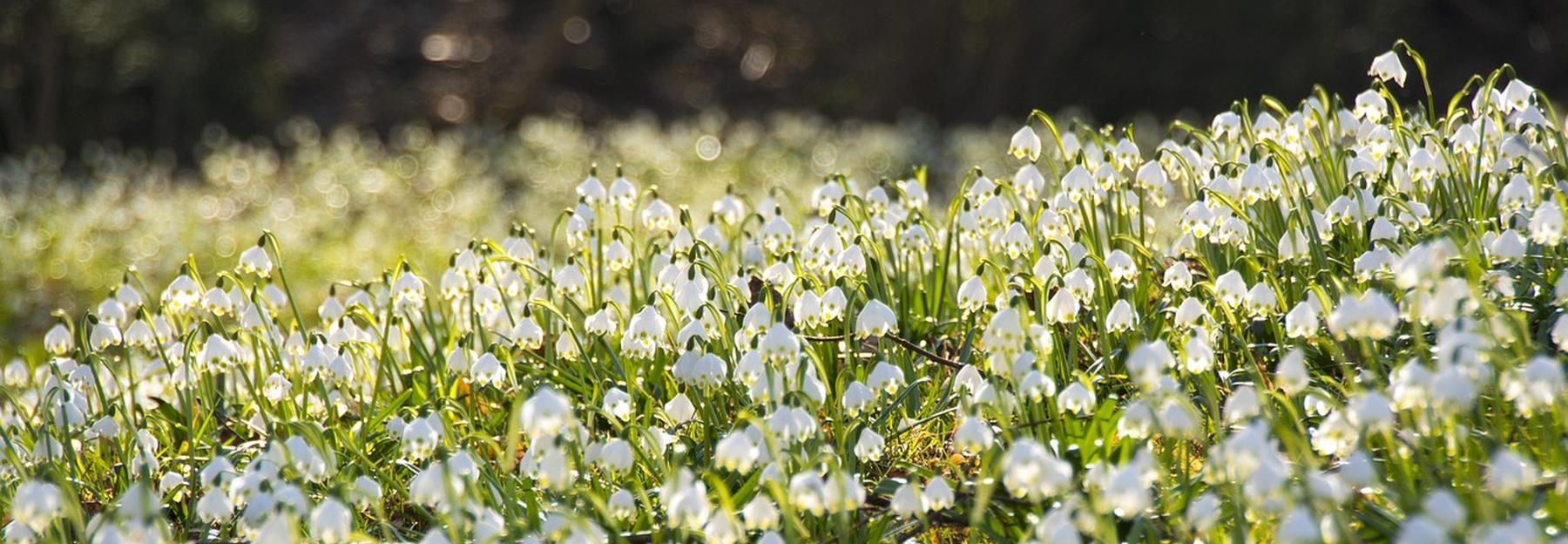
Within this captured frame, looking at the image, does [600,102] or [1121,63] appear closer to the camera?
[1121,63]

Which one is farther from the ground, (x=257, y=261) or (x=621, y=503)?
(x=257, y=261)

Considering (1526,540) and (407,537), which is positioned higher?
(1526,540)

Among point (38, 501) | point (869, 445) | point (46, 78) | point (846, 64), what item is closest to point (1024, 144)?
point (869, 445)

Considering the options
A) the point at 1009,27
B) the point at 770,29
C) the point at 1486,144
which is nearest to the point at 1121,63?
the point at 1009,27

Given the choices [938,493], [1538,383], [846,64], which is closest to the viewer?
[1538,383]

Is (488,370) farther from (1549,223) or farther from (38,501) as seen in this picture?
(1549,223)

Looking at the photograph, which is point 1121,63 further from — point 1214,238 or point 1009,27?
point 1214,238
